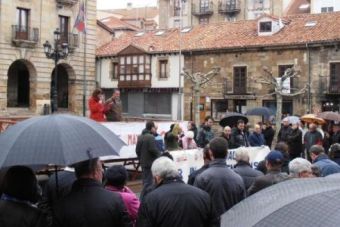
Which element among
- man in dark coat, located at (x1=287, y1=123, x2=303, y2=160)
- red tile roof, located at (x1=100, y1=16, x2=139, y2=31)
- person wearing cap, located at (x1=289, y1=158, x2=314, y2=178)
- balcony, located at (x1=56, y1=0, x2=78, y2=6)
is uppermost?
red tile roof, located at (x1=100, y1=16, x2=139, y2=31)

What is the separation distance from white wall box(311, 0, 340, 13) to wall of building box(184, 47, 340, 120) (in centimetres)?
1856

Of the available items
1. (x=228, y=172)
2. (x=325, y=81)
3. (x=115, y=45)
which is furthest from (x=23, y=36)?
(x=228, y=172)

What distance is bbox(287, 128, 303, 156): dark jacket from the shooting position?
43.9ft

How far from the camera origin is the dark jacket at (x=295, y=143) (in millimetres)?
13383

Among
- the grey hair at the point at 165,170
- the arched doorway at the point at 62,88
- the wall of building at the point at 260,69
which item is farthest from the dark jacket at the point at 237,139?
the arched doorway at the point at 62,88

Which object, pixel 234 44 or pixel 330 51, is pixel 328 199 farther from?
pixel 234 44

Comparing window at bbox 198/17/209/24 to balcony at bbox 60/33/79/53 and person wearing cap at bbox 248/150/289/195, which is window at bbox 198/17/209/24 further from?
person wearing cap at bbox 248/150/289/195

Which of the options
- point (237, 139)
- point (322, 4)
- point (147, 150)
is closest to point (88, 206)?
point (147, 150)

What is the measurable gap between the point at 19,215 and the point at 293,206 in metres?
1.93

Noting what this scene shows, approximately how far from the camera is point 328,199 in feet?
8.60

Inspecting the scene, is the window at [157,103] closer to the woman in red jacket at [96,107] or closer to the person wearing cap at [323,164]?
the woman in red jacket at [96,107]

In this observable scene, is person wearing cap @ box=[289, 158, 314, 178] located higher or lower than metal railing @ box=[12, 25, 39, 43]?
lower

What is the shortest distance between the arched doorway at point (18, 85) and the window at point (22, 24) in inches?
103

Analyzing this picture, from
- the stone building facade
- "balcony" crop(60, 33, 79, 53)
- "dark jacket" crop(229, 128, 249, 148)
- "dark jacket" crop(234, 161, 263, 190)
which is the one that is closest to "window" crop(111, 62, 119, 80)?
the stone building facade
